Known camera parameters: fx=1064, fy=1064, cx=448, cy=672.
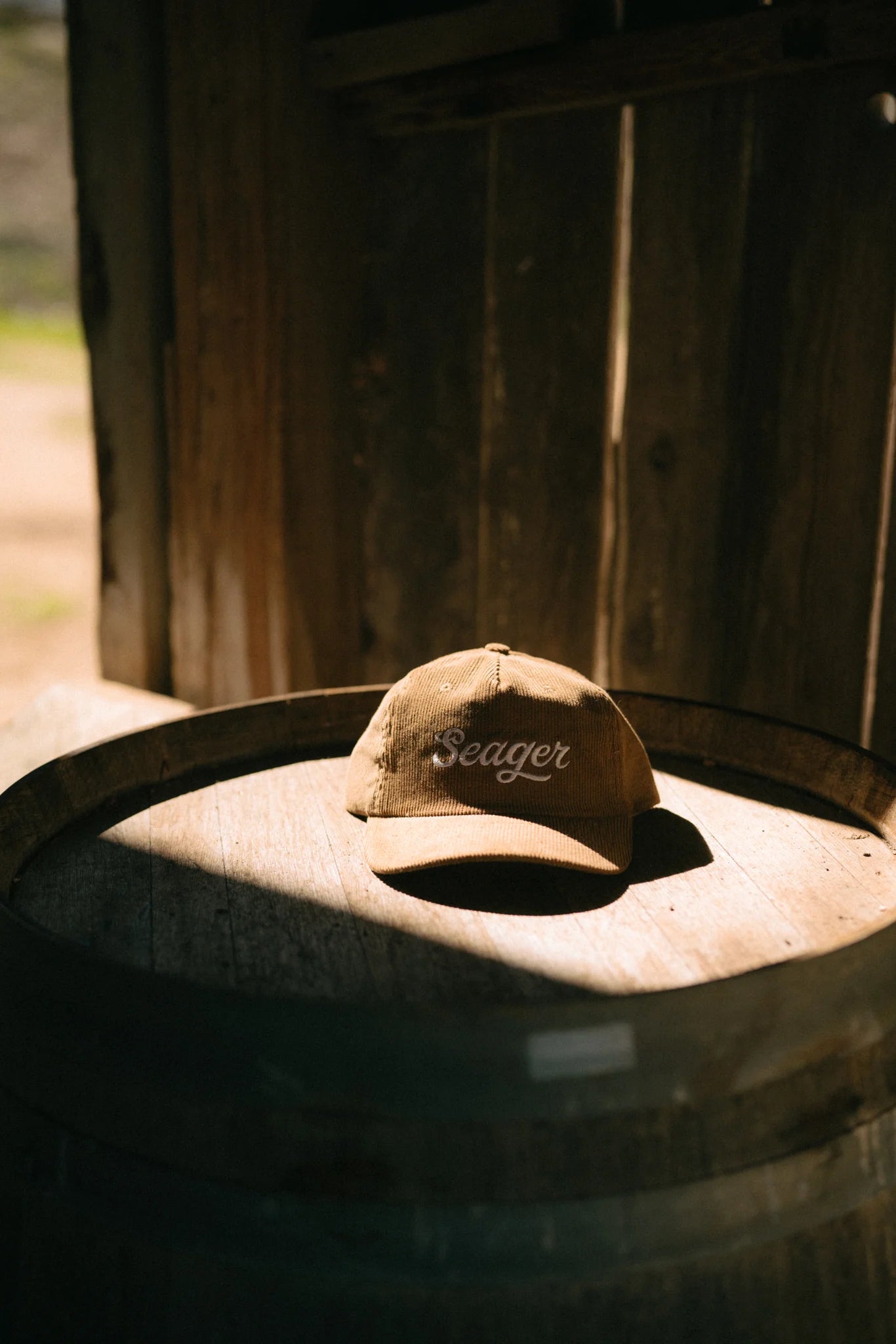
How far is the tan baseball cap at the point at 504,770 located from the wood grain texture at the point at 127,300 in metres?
1.44

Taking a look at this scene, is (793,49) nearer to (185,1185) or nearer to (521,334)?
(521,334)

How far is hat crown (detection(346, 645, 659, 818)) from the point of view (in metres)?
1.18

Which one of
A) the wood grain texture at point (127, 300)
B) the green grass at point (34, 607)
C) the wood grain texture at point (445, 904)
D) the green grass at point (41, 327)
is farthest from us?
the green grass at point (41, 327)

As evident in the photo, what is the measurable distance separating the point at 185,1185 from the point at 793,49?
5.90 ft

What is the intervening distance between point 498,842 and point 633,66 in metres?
1.43

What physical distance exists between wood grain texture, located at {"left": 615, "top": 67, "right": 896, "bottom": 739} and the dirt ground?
4.34 ft

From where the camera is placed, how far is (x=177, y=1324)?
0.83 metres

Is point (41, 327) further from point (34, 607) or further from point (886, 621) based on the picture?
point (886, 621)

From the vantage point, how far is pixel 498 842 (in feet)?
3.64

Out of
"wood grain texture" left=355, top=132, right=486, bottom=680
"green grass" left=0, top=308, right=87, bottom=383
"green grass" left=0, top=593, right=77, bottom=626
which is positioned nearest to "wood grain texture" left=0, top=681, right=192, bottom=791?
"wood grain texture" left=355, top=132, right=486, bottom=680

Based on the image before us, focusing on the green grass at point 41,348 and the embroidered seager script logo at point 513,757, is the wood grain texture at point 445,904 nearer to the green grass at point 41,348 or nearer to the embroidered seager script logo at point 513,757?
the embroidered seager script logo at point 513,757

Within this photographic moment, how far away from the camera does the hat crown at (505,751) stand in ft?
3.87

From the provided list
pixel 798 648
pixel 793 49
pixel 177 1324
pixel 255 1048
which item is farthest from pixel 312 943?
pixel 793 49

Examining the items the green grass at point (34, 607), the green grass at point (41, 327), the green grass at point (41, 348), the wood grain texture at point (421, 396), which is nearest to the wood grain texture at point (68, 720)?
the wood grain texture at point (421, 396)
